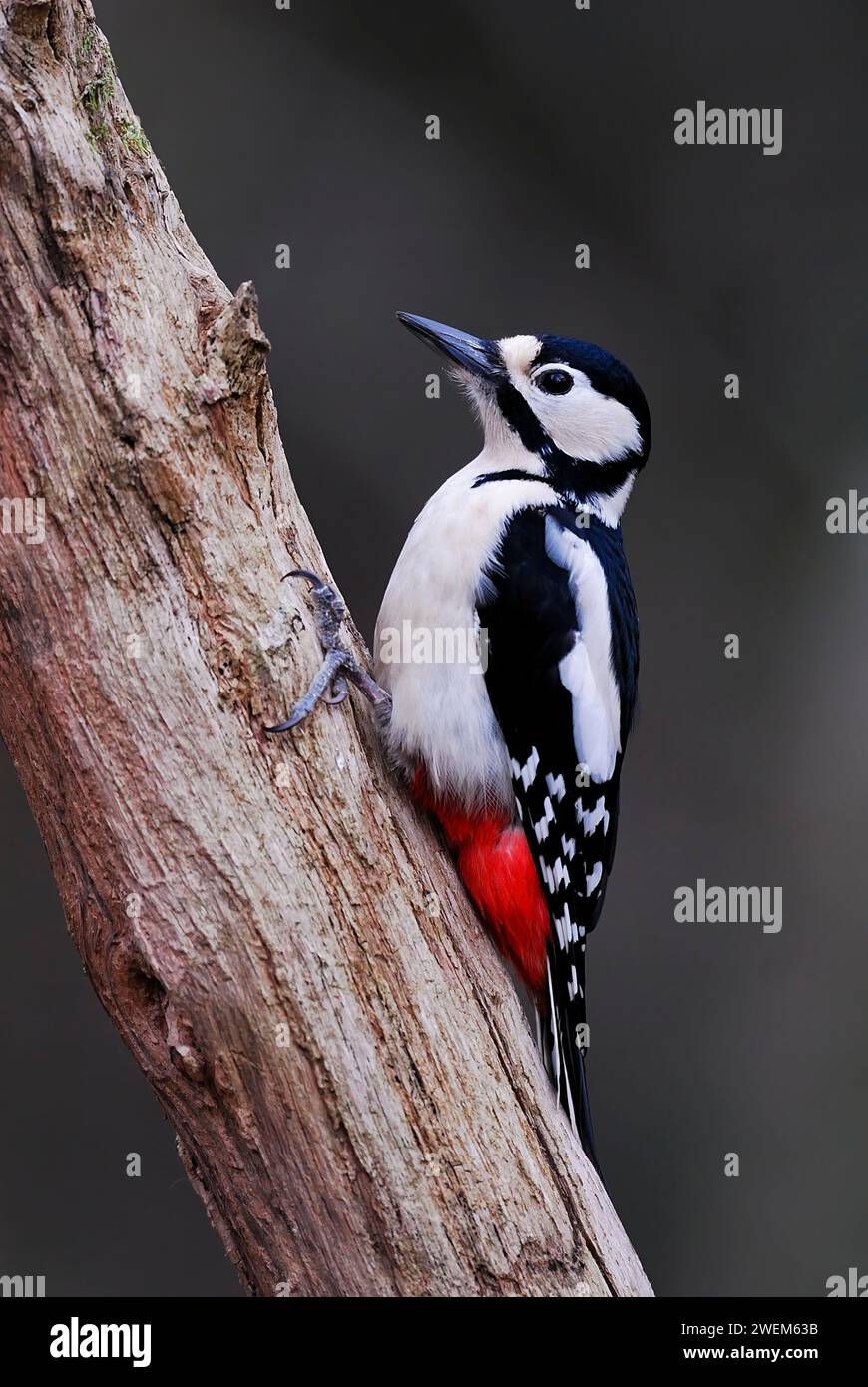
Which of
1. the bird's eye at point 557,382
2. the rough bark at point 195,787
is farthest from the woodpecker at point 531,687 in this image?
the rough bark at point 195,787

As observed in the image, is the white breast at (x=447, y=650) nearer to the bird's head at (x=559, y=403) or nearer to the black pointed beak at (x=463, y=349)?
the bird's head at (x=559, y=403)

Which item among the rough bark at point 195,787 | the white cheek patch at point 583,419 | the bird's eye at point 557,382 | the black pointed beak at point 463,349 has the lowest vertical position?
the rough bark at point 195,787

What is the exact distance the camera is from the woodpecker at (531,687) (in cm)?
173

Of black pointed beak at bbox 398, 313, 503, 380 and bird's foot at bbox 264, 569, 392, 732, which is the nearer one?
Answer: bird's foot at bbox 264, 569, 392, 732

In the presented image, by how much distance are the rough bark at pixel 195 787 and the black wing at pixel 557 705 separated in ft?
1.18

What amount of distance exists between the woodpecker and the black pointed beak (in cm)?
3

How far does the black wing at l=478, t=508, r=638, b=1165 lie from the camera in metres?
1.83

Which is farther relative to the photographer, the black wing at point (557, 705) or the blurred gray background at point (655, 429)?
the blurred gray background at point (655, 429)

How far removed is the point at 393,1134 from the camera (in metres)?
1.45

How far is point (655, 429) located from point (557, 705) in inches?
85.6

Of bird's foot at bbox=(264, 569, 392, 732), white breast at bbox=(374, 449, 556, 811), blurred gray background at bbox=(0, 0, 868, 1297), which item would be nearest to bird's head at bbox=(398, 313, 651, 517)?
white breast at bbox=(374, 449, 556, 811)

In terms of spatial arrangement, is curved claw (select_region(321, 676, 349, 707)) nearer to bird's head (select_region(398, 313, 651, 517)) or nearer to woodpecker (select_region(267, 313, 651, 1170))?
woodpecker (select_region(267, 313, 651, 1170))

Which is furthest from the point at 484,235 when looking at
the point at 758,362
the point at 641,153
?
the point at 758,362

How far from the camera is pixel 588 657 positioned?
189cm
